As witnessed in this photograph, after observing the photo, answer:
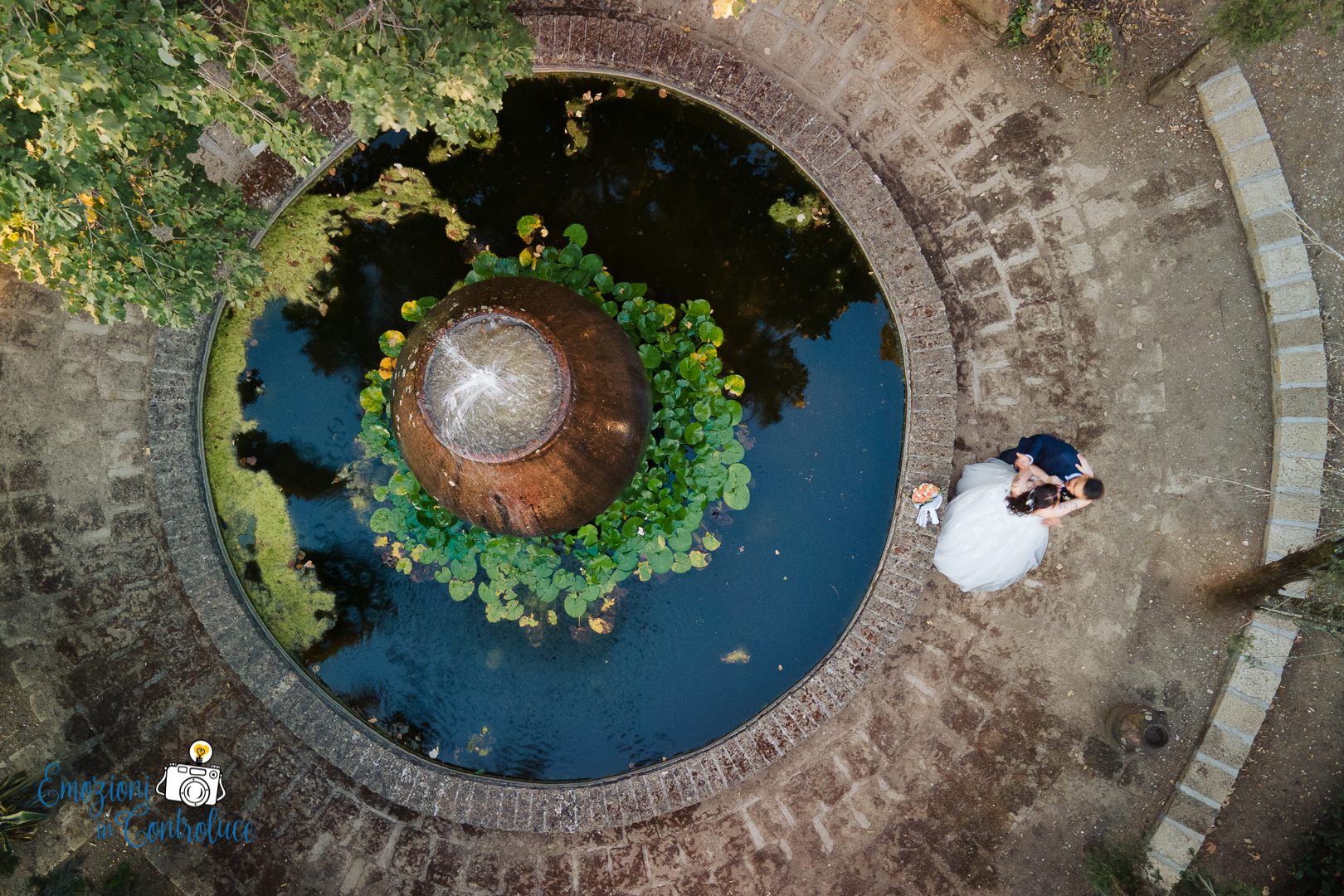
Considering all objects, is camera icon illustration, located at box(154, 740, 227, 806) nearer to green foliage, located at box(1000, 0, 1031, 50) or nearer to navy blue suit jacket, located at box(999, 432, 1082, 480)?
navy blue suit jacket, located at box(999, 432, 1082, 480)

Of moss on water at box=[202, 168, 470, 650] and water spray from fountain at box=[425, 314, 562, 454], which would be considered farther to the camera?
moss on water at box=[202, 168, 470, 650]

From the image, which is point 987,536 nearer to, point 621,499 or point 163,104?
point 621,499

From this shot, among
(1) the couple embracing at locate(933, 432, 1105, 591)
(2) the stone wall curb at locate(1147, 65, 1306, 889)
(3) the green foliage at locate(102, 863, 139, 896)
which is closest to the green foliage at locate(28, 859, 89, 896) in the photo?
(3) the green foliage at locate(102, 863, 139, 896)

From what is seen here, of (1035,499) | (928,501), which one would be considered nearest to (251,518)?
(928,501)

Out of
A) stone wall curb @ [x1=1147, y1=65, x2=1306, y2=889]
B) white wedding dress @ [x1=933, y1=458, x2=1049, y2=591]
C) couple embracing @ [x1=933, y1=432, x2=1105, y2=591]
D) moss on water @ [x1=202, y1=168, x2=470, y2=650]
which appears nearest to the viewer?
couple embracing @ [x1=933, y1=432, x2=1105, y2=591]

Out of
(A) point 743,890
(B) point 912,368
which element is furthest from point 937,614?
(A) point 743,890

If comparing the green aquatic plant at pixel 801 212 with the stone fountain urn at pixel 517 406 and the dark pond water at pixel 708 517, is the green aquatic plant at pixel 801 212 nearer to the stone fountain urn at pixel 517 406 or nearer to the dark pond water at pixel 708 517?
the dark pond water at pixel 708 517

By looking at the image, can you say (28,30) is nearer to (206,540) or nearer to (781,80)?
(206,540)
